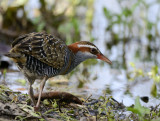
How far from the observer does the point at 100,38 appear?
444 inches

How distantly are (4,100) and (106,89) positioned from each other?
247cm

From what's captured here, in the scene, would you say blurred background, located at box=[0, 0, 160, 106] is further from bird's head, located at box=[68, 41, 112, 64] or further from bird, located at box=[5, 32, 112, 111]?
bird, located at box=[5, 32, 112, 111]

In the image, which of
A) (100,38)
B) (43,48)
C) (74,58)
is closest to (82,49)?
(74,58)

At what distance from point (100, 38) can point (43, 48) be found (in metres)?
6.76

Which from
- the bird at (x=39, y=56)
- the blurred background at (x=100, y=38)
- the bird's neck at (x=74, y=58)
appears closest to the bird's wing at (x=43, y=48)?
the bird at (x=39, y=56)

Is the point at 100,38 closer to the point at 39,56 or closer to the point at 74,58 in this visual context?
the point at 74,58

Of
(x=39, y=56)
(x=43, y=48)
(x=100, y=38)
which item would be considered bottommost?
(x=39, y=56)

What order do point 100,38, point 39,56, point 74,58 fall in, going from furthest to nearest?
point 100,38 → point 74,58 → point 39,56

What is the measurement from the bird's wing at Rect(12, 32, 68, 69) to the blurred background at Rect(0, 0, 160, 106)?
3.76 feet

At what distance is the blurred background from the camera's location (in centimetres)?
652

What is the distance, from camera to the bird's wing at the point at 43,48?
14.7 feet

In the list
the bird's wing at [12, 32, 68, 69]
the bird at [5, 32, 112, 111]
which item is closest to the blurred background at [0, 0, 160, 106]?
the bird at [5, 32, 112, 111]

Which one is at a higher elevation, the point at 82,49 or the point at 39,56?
the point at 82,49

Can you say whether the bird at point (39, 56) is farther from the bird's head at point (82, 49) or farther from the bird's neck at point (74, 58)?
the bird's head at point (82, 49)
